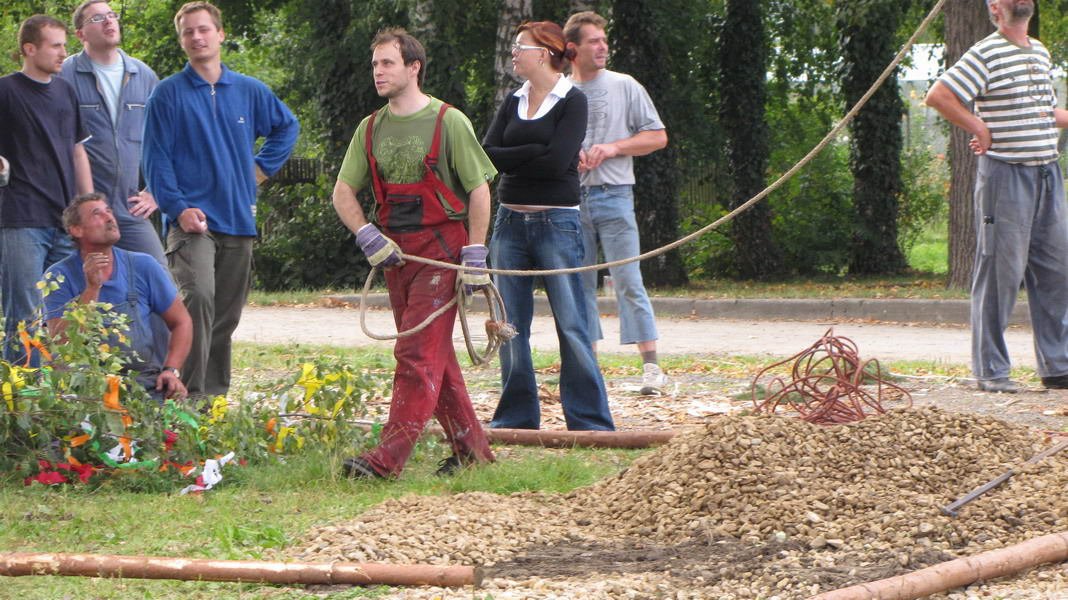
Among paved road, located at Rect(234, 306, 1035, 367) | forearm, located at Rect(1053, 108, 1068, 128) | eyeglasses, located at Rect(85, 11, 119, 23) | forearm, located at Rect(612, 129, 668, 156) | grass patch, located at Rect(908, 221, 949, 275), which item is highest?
eyeglasses, located at Rect(85, 11, 119, 23)

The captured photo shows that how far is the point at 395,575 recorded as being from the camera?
438 centimetres

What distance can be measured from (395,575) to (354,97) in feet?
54.2

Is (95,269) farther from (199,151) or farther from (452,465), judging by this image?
(452,465)

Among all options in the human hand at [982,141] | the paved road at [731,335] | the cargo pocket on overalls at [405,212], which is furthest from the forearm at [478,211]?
the paved road at [731,335]

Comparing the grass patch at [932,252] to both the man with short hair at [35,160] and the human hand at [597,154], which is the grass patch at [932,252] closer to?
the human hand at [597,154]

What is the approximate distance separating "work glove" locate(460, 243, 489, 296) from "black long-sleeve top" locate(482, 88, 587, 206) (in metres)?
0.98

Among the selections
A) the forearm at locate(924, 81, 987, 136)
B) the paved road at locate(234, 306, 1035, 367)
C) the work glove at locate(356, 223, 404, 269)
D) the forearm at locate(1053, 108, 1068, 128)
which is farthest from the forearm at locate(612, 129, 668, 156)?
the paved road at locate(234, 306, 1035, 367)

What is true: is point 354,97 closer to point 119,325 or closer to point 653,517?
point 119,325

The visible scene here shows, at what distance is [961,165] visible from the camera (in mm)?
14953

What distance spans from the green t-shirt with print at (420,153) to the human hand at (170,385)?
129 cm

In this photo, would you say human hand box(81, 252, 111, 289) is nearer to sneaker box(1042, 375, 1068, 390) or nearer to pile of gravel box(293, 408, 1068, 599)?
pile of gravel box(293, 408, 1068, 599)

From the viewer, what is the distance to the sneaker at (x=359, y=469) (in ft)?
19.5

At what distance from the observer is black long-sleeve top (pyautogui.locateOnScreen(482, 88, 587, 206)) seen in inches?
271

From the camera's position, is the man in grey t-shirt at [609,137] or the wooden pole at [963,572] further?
the man in grey t-shirt at [609,137]
